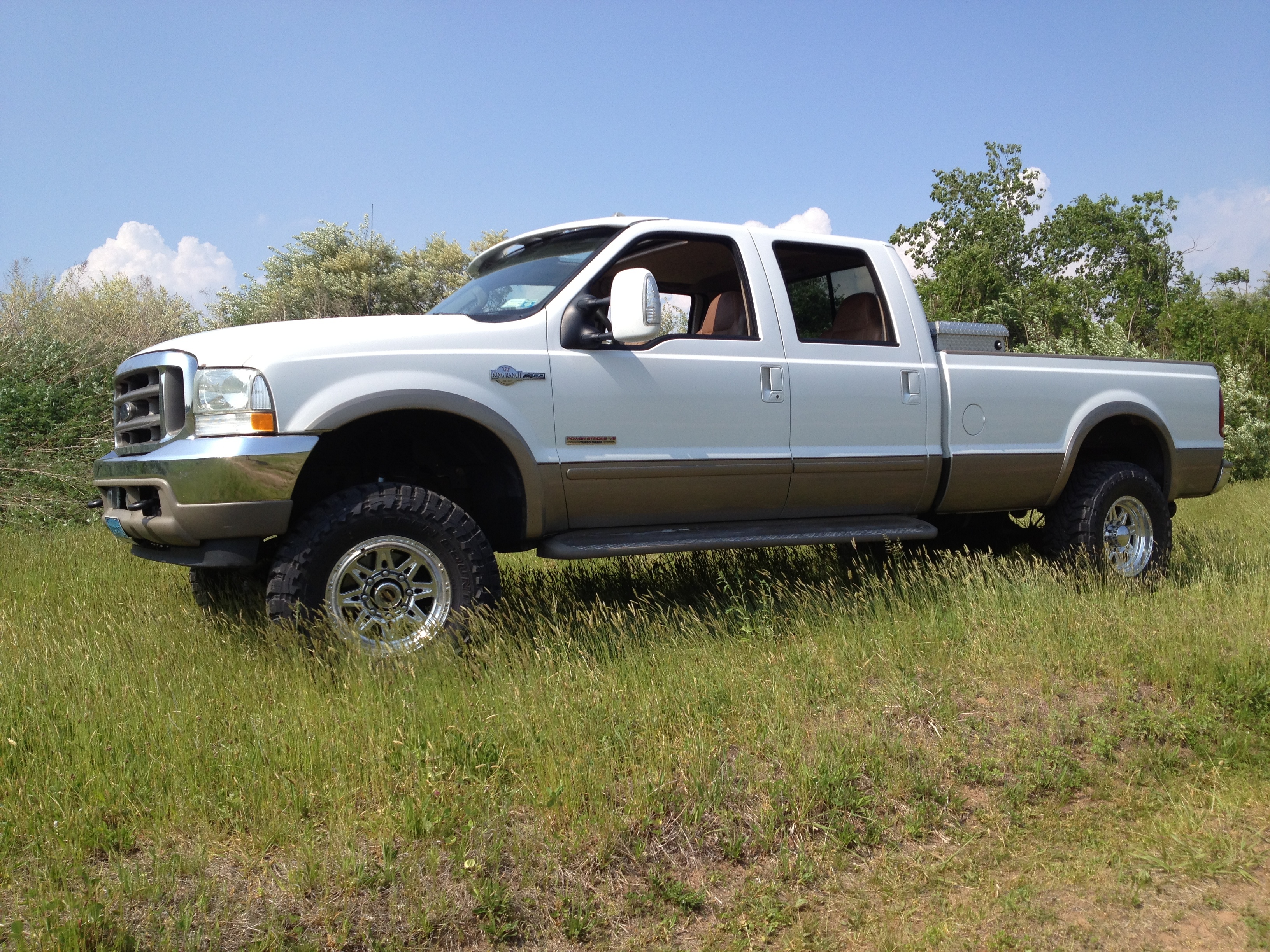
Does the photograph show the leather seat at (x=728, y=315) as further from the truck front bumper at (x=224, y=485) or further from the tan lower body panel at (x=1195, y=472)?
the tan lower body panel at (x=1195, y=472)

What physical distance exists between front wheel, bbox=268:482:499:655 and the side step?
1.45 feet

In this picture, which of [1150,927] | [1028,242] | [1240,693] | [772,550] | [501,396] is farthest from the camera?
[1028,242]

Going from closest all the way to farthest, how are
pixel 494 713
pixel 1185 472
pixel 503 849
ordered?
pixel 503 849 → pixel 494 713 → pixel 1185 472

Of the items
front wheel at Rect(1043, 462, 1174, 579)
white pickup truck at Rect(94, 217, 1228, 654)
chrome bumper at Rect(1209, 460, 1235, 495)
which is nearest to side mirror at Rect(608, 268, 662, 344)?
white pickup truck at Rect(94, 217, 1228, 654)

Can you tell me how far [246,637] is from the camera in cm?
471

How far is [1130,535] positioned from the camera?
21.9ft

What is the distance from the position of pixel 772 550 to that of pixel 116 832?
16.7 ft

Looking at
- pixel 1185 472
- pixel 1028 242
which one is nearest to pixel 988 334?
pixel 1185 472

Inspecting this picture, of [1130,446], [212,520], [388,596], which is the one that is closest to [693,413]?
[388,596]

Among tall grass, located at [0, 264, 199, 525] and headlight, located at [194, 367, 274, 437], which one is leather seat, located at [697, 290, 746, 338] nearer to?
headlight, located at [194, 367, 274, 437]

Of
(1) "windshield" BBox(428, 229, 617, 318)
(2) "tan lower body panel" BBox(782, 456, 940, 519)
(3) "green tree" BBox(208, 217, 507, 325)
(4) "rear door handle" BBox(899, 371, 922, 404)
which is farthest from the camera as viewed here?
(3) "green tree" BBox(208, 217, 507, 325)

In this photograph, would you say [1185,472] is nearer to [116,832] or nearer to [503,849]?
[503,849]

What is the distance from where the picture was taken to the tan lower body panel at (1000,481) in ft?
19.6

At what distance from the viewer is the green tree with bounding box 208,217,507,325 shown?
3928cm
